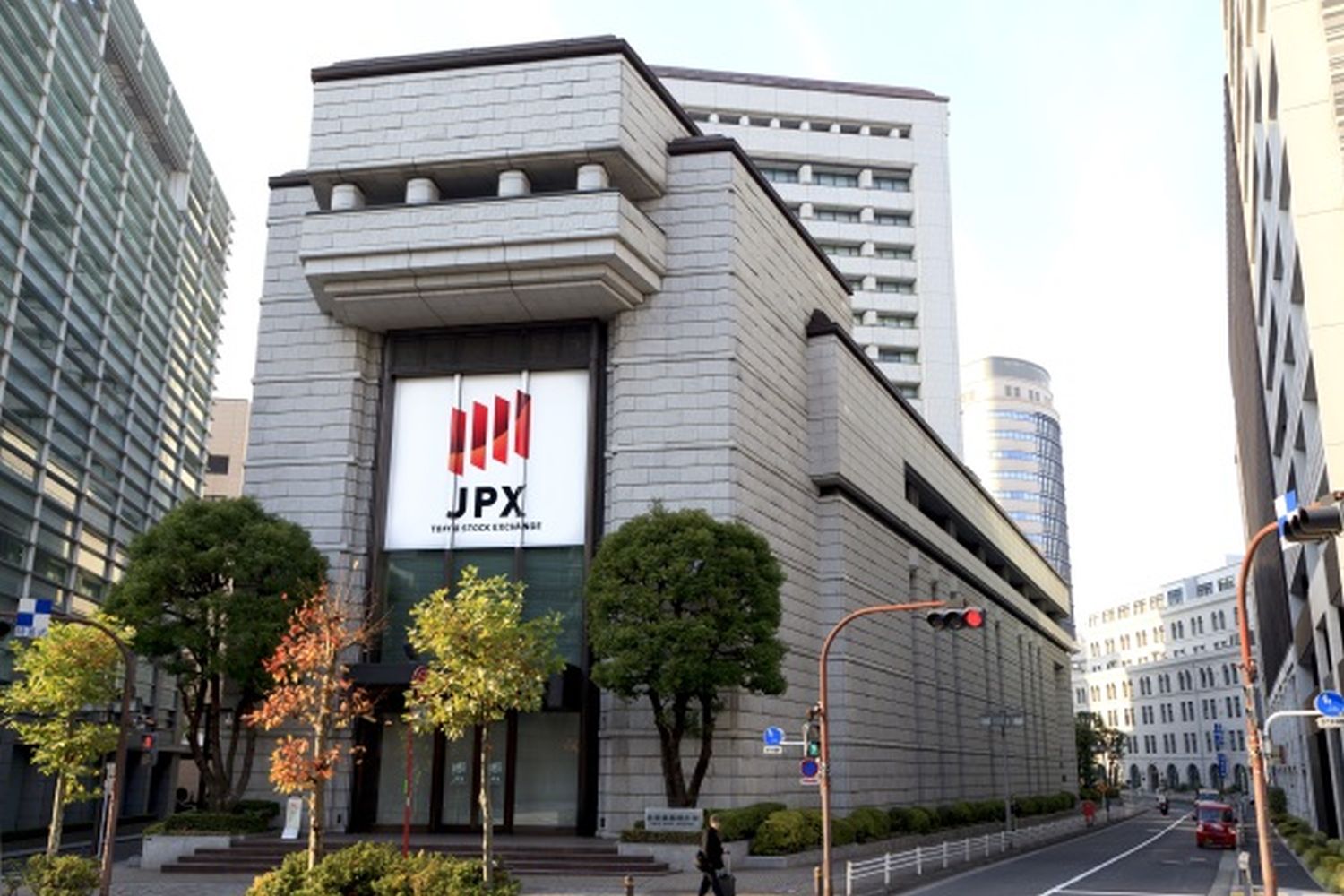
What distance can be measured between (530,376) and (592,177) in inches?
243

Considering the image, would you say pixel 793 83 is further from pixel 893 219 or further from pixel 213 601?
pixel 213 601

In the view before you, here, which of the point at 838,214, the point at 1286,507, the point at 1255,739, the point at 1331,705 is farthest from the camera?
the point at 838,214

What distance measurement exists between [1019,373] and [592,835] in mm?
147582

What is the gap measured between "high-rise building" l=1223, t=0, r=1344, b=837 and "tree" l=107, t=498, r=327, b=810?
23.3m

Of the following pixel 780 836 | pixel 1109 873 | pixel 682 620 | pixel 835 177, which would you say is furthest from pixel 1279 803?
pixel 682 620

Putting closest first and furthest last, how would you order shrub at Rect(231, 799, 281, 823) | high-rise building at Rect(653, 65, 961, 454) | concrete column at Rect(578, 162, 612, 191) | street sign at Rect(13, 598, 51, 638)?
street sign at Rect(13, 598, 51, 638)
shrub at Rect(231, 799, 281, 823)
concrete column at Rect(578, 162, 612, 191)
high-rise building at Rect(653, 65, 961, 454)

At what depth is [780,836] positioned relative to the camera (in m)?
29.6

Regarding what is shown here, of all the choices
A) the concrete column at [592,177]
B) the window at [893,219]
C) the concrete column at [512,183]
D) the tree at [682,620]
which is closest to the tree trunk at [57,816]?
the tree at [682,620]

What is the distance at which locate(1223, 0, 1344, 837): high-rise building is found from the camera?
30.1 m

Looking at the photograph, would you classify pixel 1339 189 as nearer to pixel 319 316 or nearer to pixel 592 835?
pixel 592 835

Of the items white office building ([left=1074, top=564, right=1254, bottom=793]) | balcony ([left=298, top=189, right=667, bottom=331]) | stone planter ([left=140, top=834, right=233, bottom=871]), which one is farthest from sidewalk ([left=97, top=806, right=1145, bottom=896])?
white office building ([left=1074, top=564, right=1254, bottom=793])

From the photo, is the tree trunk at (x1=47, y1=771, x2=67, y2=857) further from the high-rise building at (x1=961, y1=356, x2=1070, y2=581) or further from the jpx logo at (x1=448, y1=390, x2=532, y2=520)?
the high-rise building at (x1=961, y1=356, x2=1070, y2=581)

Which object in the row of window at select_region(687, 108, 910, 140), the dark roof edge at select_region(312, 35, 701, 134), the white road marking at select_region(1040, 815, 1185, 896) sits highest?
the row of window at select_region(687, 108, 910, 140)

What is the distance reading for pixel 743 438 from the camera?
34.4 meters
